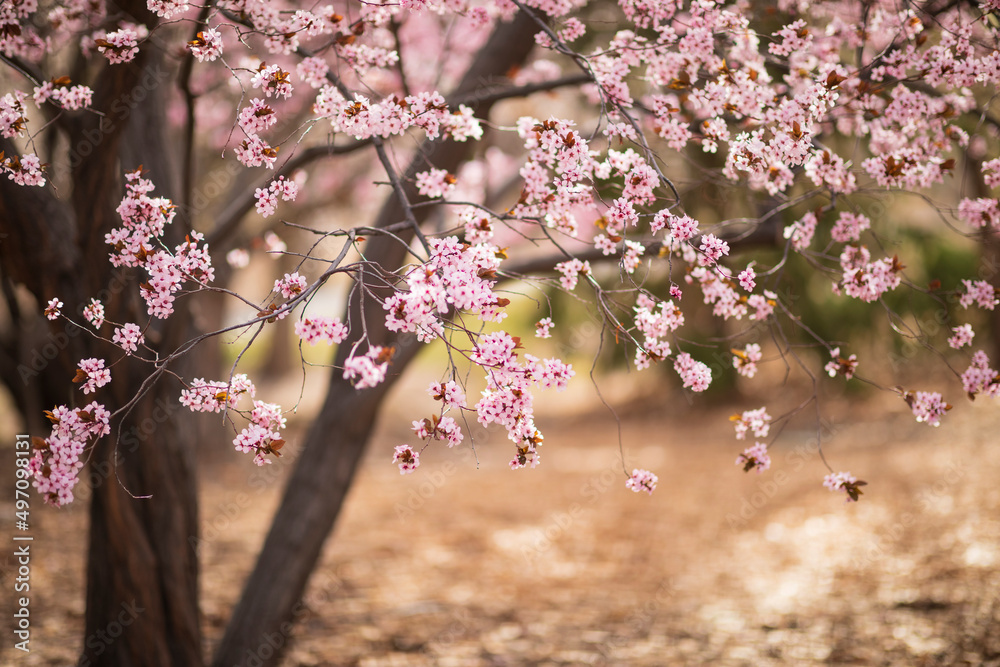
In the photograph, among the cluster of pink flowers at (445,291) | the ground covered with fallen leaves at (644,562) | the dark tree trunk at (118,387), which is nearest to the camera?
the cluster of pink flowers at (445,291)

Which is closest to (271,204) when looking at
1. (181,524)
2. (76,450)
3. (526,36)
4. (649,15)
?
(76,450)

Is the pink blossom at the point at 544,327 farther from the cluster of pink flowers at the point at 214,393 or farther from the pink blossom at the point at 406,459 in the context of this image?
the cluster of pink flowers at the point at 214,393

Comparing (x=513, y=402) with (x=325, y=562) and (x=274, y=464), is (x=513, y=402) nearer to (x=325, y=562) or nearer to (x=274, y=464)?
(x=325, y=562)

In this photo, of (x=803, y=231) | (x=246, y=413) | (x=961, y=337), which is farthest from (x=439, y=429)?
(x=961, y=337)

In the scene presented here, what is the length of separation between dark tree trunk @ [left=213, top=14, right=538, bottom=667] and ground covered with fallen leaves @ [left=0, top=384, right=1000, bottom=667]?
0.42m

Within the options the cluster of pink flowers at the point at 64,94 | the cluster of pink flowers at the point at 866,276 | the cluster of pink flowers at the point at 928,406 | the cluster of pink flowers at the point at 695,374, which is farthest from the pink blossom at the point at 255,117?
the cluster of pink flowers at the point at 928,406

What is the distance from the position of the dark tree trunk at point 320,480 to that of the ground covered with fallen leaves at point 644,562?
0.42m

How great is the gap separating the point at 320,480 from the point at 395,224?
5.25 feet

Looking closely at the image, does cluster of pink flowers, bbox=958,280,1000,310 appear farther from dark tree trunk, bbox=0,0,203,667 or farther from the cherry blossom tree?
dark tree trunk, bbox=0,0,203,667

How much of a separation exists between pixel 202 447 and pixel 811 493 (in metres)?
6.28

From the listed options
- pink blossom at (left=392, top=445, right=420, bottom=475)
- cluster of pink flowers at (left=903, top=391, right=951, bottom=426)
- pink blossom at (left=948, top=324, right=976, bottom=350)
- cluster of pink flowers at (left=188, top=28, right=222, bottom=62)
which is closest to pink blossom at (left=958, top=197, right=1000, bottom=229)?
pink blossom at (left=948, top=324, right=976, bottom=350)

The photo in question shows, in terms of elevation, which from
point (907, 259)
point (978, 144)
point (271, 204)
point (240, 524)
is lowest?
point (271, 204)

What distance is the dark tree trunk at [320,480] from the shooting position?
329 cm

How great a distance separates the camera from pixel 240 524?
5.96 meters
